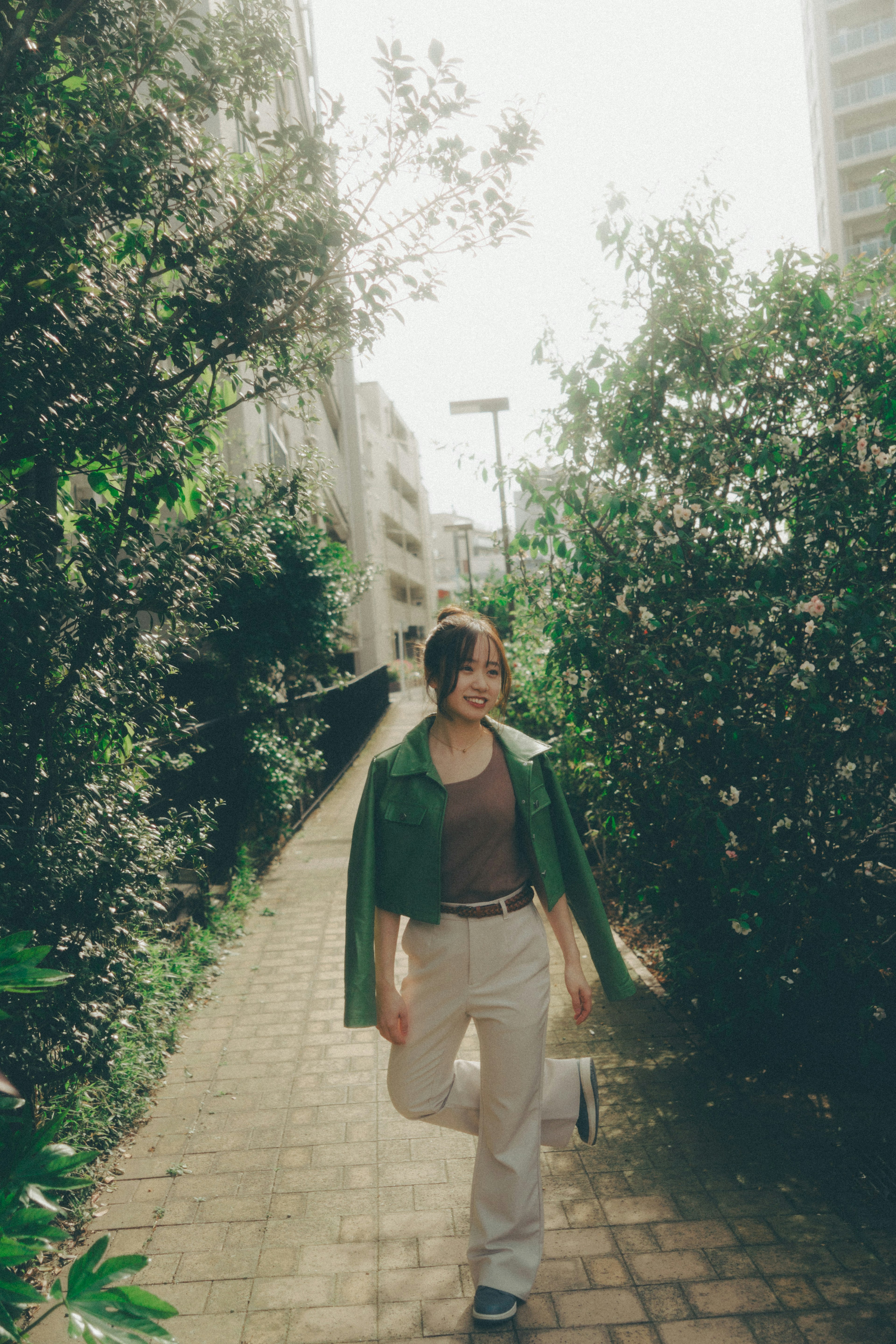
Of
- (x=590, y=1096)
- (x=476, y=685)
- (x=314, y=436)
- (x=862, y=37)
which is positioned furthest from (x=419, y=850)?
(x=862, y=37)

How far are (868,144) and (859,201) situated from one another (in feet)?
7.67

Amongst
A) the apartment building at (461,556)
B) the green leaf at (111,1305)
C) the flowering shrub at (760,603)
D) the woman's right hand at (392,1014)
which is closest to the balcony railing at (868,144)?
the apartment building at (461,556)

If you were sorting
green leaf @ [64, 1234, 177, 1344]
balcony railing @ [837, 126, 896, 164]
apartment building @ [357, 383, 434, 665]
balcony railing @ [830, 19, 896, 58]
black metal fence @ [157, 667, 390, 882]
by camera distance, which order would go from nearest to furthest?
green leaf @ [64, 1234, 177, 1344] → black metal fence @ [157, 667, 390, 882] → apartment building @ [357, 383, 434, 665] → balcony railing @ [830, 19, 896, 58] → balcony railing @ [837, 126, 896, 164]

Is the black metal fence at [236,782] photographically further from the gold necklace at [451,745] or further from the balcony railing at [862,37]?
the balcony railing at [862,37]

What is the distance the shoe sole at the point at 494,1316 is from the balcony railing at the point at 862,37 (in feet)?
149

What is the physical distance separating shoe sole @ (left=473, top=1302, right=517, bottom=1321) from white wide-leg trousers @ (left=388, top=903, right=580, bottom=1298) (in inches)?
2.1

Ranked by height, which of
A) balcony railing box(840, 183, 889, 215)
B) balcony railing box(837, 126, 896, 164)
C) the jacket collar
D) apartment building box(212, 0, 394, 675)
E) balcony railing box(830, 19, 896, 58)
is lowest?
the jacket collar

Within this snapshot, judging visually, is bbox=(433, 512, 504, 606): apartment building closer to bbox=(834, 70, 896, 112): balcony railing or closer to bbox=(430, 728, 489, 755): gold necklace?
bbox=(430, 728, 489, 755): gold necklace

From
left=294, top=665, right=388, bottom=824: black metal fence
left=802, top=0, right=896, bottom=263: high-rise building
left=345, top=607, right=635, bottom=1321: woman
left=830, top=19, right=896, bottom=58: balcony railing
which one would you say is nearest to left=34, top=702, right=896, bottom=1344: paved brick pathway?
left=345, top=607, right=635, bottom=1321: woman

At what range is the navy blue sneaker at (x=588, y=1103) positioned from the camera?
2.81m

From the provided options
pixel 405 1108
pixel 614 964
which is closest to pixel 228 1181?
pixel 405 1108

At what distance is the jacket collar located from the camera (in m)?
2.69

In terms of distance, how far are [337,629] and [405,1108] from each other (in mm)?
7121

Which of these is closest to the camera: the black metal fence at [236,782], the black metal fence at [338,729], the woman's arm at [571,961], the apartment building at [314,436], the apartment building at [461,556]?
the woman's arm at [571,961]
